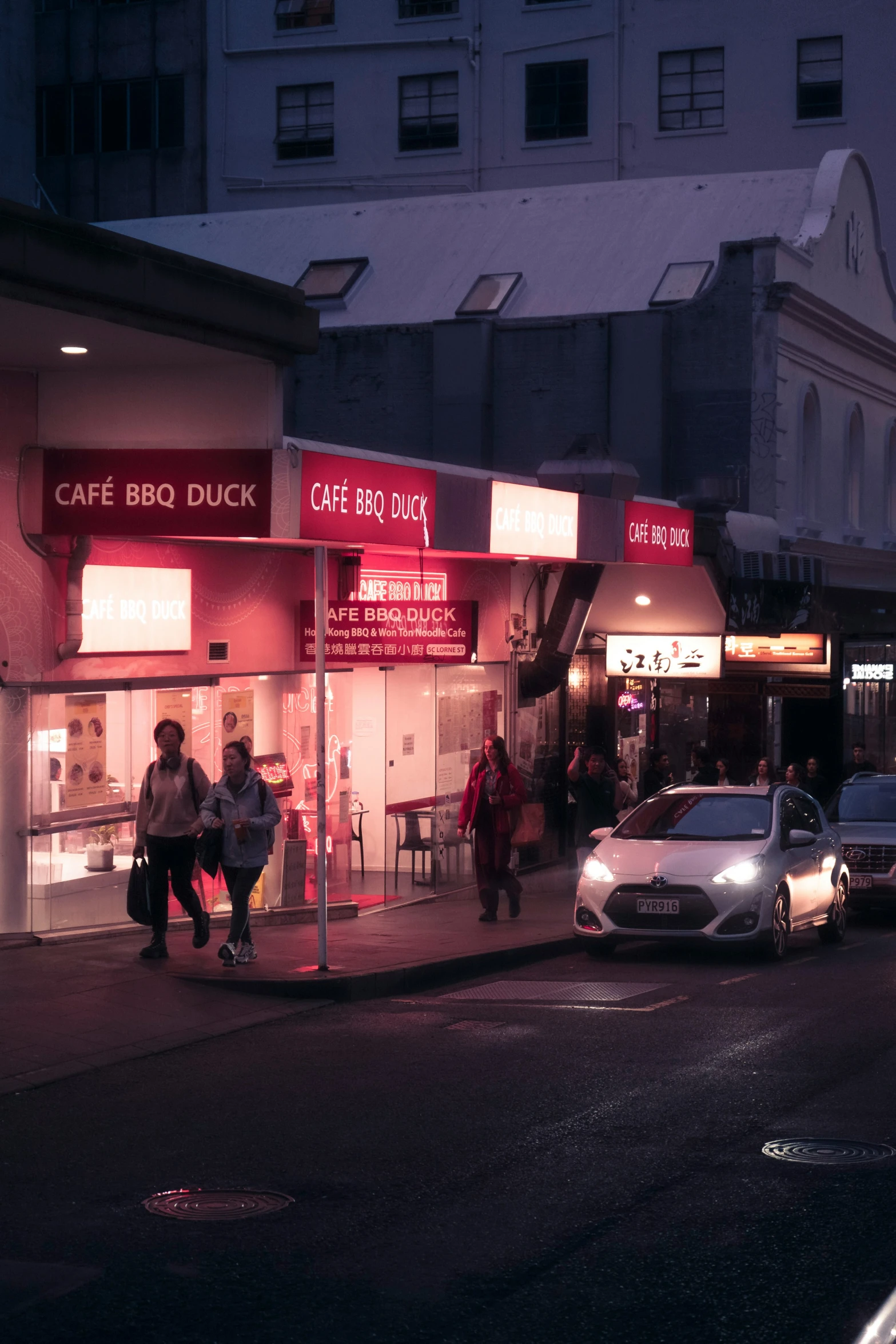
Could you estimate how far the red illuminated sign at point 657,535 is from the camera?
1975 centimetres

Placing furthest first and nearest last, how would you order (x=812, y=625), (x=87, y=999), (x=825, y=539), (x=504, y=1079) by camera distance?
(x=825, y=539)
(x=812, y=625)
(x=87, y=999)
(x=504, y=1079)

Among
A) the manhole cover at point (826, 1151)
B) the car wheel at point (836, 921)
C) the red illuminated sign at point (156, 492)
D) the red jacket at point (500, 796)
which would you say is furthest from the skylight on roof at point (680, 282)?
the manhole cover at point (826, 1151)

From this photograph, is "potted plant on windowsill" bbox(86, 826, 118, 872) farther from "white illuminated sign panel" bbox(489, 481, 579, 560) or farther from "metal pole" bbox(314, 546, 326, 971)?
"white illuminated sign panel" bbox(489, 481, 579, 560)

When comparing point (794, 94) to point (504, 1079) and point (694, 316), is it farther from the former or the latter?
point (504, 1079)

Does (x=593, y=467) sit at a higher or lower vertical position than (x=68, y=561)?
higher

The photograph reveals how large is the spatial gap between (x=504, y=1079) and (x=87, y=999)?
135 inches

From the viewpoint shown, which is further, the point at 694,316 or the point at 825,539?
the point at 825,539

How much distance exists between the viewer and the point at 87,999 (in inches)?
453

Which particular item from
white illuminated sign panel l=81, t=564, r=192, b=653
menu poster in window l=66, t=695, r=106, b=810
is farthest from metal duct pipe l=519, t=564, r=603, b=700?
menu poster in window l=66, t=695, r=106, b=810


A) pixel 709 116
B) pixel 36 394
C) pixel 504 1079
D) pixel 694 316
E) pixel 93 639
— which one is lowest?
pixel 504 1079

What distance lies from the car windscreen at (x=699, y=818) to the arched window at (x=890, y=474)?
21457mm

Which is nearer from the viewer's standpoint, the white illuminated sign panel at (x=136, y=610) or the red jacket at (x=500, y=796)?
the white illuminated sign panel at (x=136, y=610)

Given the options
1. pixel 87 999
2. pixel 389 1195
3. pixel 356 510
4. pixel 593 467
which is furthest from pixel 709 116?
pixel 389 1195

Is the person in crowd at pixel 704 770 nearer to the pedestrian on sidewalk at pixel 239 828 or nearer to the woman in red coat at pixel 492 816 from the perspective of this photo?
the woman in red coat at pixel 492 816
